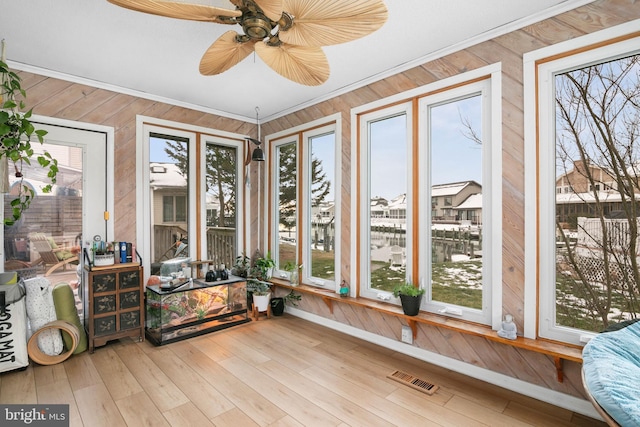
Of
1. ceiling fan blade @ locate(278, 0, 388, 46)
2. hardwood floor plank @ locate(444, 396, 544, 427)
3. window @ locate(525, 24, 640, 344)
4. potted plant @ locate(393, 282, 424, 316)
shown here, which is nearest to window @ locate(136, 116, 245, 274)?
potted plant @ locate(393, 282, 424, 316)

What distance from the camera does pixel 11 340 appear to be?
2.56 meters

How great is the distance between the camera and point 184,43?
→ 2.61m

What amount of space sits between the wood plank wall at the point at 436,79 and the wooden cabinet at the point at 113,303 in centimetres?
61

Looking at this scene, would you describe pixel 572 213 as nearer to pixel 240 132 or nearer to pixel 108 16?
pixel 108 16

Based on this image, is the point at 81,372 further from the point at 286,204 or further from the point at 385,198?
the point at 385,198

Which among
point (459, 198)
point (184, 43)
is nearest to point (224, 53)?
point (184, 43)

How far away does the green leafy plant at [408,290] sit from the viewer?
110 inches

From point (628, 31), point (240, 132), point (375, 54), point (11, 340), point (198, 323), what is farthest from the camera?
point (240, 132)

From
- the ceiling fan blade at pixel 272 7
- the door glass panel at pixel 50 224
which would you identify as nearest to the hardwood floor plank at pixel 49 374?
the door glass panel at pixel 50 224

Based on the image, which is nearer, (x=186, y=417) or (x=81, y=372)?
(x=186, y=417)

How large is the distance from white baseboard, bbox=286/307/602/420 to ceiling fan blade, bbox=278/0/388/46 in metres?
2.51

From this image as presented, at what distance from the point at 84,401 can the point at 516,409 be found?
9.43 ft

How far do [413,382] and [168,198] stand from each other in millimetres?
3246

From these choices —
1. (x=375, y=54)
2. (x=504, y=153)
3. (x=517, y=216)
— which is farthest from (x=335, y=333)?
(x=375, y=54)
